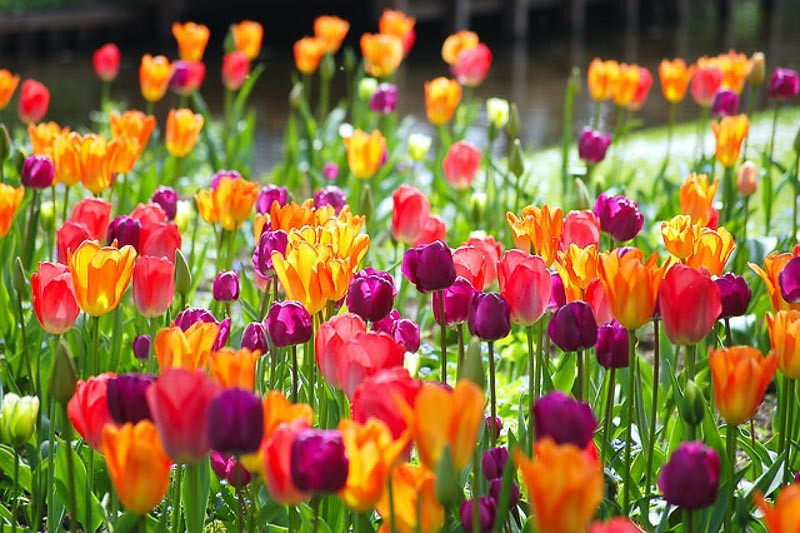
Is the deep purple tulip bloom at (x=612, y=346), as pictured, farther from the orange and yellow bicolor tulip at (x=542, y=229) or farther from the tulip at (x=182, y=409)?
the tulip at (x=182, y=409)

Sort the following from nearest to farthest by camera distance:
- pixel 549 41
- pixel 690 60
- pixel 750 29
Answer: pixel 690 60
pixel 549 41
pixel 750 29

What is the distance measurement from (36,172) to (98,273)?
1.08 m

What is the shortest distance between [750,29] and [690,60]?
10.7ft

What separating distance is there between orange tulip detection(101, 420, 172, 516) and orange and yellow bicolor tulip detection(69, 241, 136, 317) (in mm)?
623

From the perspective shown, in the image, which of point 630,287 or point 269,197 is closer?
point 630,287

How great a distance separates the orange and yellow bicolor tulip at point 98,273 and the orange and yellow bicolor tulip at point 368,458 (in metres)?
0.73

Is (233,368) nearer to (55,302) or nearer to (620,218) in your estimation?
(55,302)

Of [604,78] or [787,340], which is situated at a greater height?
[604,78]

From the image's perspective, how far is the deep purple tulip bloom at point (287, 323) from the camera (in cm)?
197

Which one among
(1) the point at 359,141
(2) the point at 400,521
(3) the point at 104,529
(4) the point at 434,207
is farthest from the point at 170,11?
(2) the point at 400,521

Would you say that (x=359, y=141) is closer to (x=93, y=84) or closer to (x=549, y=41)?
(x=93, y=84)

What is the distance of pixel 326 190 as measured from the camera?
313cm

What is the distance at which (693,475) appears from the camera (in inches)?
59.9

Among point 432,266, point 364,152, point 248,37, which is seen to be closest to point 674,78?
point 364,152
